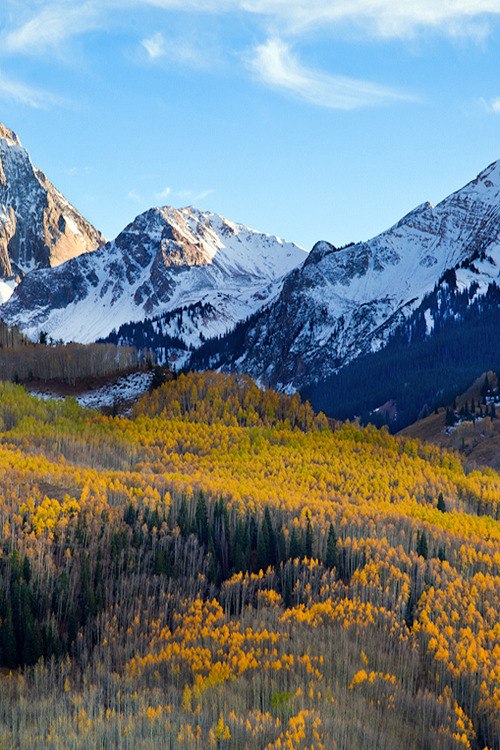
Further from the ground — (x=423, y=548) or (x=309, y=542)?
(x=309, y=542)

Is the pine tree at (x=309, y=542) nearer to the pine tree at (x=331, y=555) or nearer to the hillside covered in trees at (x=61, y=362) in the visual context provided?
the pine tree at (x=331, y=555)

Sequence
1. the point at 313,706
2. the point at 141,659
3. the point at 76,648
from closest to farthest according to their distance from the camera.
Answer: the point at 313,706 < the point at 141,659 < the point at 76,648

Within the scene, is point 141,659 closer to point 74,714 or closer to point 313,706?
point 74,714

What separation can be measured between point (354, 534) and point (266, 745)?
21645mm

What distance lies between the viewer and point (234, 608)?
2884 cm

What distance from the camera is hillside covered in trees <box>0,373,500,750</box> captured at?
1703 centimetres

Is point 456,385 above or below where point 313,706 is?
above

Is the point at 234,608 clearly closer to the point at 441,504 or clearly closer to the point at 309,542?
the point at 309,542

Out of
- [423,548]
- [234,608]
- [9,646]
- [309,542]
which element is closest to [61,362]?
[309,542]

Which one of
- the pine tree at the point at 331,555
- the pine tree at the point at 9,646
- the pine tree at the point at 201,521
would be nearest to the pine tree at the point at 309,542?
the pine tree at the point at 331,555

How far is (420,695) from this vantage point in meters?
19.1

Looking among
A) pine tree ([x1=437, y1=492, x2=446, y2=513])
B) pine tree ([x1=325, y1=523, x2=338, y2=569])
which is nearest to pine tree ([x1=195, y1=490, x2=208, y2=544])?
pine tree ([x1=325, y1=523, x2=338, y2=569])

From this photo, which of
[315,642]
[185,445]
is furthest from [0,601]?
[185,445]

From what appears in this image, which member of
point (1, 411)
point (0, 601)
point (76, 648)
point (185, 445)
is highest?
point (1, 411)
